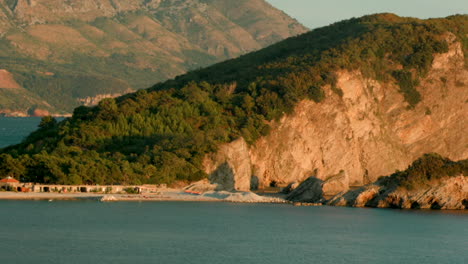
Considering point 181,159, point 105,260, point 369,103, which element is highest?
point 369,103

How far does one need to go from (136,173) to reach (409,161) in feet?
125

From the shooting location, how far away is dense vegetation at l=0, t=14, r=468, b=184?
8650cm

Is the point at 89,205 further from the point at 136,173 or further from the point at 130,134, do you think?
the point at 130,134

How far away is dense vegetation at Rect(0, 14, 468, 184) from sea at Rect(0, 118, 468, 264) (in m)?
9.62

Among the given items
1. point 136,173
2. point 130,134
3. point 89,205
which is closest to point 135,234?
point 89,205

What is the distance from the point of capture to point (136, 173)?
86688 mm

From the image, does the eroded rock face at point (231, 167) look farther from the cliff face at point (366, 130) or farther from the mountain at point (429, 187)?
the mountain at point (429, 187)

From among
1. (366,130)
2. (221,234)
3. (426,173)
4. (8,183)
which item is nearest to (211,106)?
(366,130)

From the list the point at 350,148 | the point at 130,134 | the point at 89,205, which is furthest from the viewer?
the point at 350,148

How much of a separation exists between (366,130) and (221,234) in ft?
177

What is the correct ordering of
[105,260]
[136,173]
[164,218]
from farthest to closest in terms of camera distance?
[136,173]
[164,218]
[105,260]

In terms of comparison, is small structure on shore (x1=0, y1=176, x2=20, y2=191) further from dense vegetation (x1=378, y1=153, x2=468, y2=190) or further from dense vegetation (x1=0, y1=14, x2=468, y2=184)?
dense vegetation (x1=378, y1=153, x2=468, y2=190)

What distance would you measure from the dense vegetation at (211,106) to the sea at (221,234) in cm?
962

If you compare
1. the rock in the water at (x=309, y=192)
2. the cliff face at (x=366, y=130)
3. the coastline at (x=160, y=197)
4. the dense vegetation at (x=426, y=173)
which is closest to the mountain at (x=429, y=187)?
the dense vegetation at (x=426, y=173)
